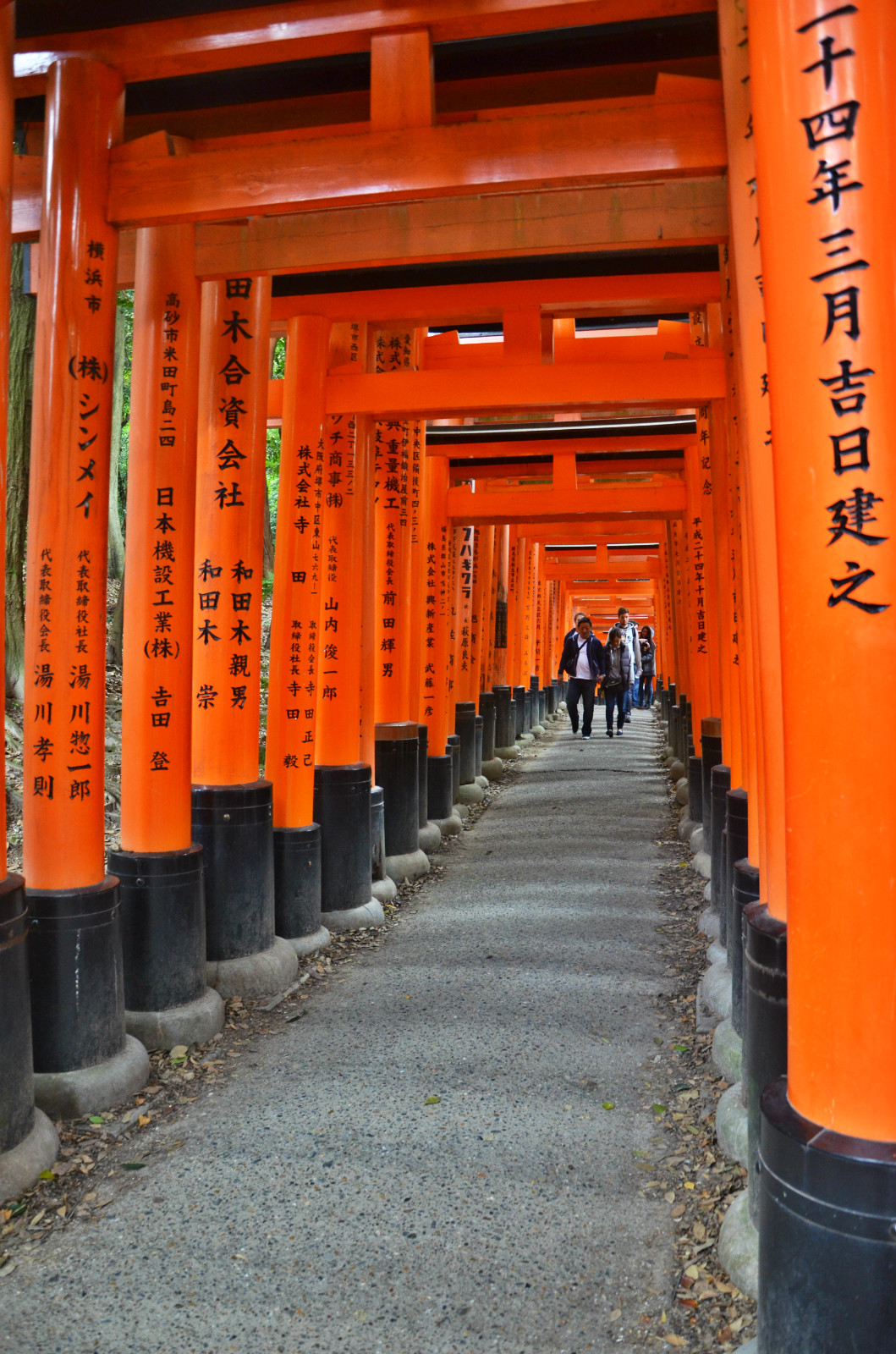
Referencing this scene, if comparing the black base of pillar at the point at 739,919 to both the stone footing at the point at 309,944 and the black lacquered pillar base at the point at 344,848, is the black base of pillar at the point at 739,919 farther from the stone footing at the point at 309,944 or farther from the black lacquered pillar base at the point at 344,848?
the black lacquered pillar base at the point at 344,848

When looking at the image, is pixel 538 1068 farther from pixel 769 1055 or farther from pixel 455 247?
pixel 455 247

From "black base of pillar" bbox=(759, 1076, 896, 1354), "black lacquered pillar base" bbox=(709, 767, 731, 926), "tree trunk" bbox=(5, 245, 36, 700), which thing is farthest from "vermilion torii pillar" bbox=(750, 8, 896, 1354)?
"tree trunk" bbox=(5, 245, 36, 700)

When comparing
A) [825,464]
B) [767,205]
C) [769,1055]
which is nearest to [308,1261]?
[769,1055]

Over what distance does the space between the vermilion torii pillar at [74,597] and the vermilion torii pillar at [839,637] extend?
7.79 feet

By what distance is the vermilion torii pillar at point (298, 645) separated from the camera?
5215mm

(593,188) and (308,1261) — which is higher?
(593,188)

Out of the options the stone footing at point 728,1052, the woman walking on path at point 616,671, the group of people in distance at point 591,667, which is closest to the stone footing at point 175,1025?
the stone footing at point 728,1052

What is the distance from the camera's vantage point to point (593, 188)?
3.61m

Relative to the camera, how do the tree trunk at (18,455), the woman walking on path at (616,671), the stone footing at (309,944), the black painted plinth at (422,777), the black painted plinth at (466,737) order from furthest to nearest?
1. the woman walking on path at (616,671)
2. the black painted plinth at (466,737)
3. the black painted plinth at (422,777)
4. the tree trunk at (18,455)
5. the stone footing at (309,944)

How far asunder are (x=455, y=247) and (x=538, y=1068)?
296 centimetres

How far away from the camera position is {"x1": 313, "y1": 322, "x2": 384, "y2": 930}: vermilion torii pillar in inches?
227

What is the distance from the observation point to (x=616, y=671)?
15797mm

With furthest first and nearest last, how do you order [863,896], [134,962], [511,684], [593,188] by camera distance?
[511,684] → [134,962] → [593,188] → [863,896]

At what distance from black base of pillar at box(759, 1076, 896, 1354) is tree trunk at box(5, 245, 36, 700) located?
643 cm
